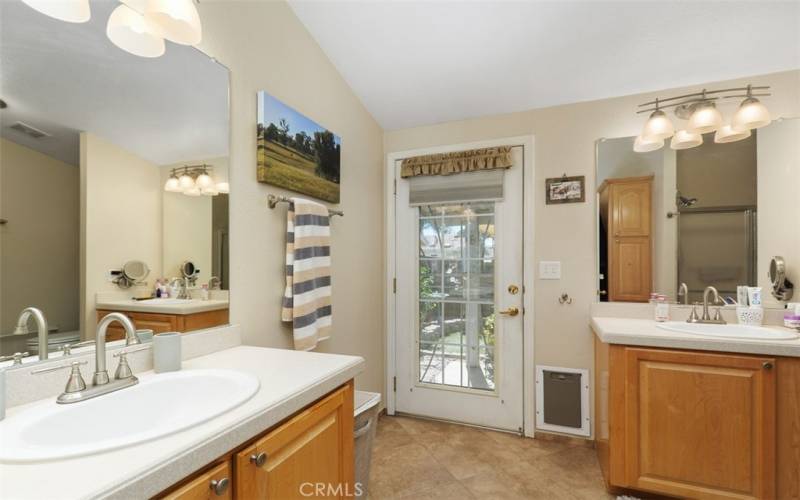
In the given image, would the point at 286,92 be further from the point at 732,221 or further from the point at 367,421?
the point at 732,221

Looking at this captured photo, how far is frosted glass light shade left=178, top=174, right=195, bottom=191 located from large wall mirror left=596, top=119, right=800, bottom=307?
2237mm

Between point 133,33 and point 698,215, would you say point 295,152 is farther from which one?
point 698,215

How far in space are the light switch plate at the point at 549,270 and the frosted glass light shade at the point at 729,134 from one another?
42.3 inches

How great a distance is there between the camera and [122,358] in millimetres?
1040

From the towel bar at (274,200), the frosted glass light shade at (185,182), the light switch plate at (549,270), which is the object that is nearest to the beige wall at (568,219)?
the light switch plate at (549,270)

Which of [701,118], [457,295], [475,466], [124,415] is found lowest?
[475,466]

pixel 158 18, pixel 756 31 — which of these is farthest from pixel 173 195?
pixel 756 31

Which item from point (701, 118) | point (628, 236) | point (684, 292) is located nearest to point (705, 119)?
point (701, 118)

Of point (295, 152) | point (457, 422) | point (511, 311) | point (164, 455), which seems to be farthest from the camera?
point (457, 422)

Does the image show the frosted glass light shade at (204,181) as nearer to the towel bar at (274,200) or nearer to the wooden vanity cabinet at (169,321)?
the towel bar at (274,200)

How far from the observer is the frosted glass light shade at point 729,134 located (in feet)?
6.55

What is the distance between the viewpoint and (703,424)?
170 centimetres

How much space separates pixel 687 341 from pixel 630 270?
0.64 m

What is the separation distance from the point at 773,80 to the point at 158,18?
9.52 feet
